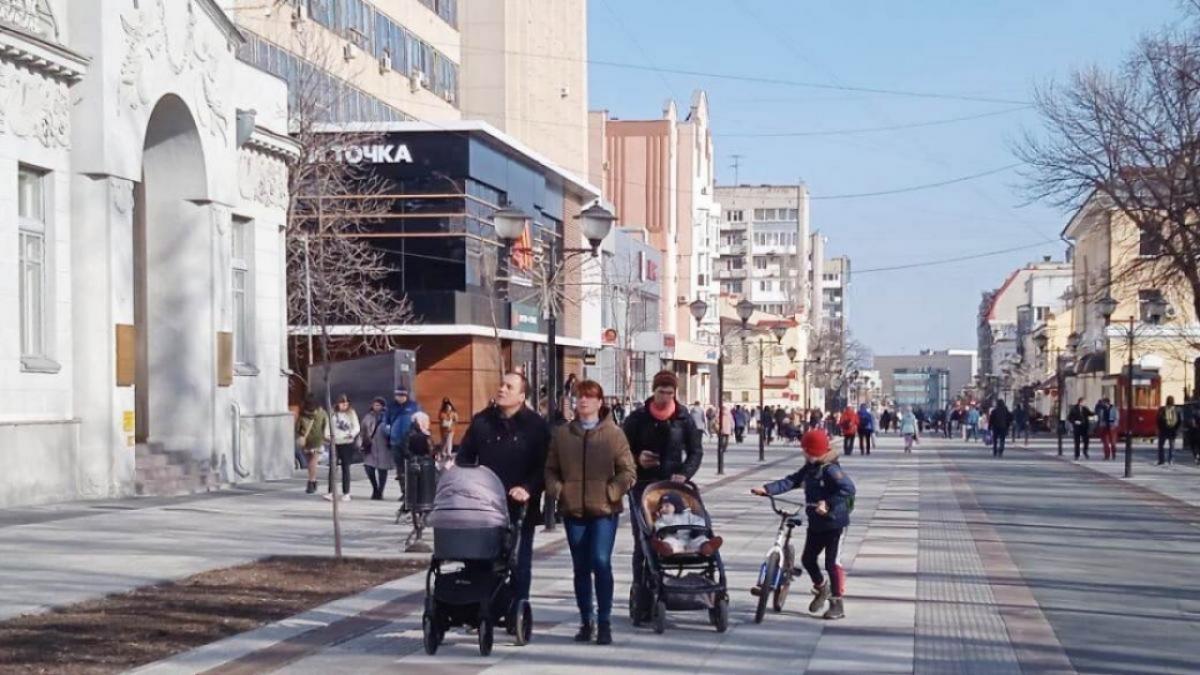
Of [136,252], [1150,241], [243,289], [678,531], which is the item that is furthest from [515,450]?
[1150,241]

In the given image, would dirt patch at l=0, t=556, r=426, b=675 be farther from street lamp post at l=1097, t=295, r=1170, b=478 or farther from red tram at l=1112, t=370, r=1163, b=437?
red tram at l=1112, t=370, r=1163, b=437

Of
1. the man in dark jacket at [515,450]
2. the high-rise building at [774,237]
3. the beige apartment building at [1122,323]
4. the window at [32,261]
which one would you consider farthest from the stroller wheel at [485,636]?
the high-rise building at [774,237]

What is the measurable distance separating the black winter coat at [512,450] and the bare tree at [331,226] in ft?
97.0

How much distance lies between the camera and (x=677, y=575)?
12.3 metres

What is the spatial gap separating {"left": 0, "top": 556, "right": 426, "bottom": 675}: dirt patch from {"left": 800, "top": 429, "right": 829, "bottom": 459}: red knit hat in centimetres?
411

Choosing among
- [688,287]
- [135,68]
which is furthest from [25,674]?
[688,287]

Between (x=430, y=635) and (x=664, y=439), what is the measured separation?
2695mm

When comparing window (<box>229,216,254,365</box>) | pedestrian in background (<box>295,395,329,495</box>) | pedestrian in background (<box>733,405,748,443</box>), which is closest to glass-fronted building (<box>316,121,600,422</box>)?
window (<box>229,216,254,365</box>)

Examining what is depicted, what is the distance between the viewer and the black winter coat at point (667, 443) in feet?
42.2

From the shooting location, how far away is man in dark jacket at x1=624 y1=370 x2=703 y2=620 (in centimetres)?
1284

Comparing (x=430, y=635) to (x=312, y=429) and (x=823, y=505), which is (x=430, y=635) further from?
(x=312, y=429)

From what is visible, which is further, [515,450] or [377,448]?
[377,448]

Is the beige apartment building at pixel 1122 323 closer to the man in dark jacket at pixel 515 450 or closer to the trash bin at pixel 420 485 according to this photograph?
the trash bin at pixel 420 485

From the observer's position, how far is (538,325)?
55719 mm
